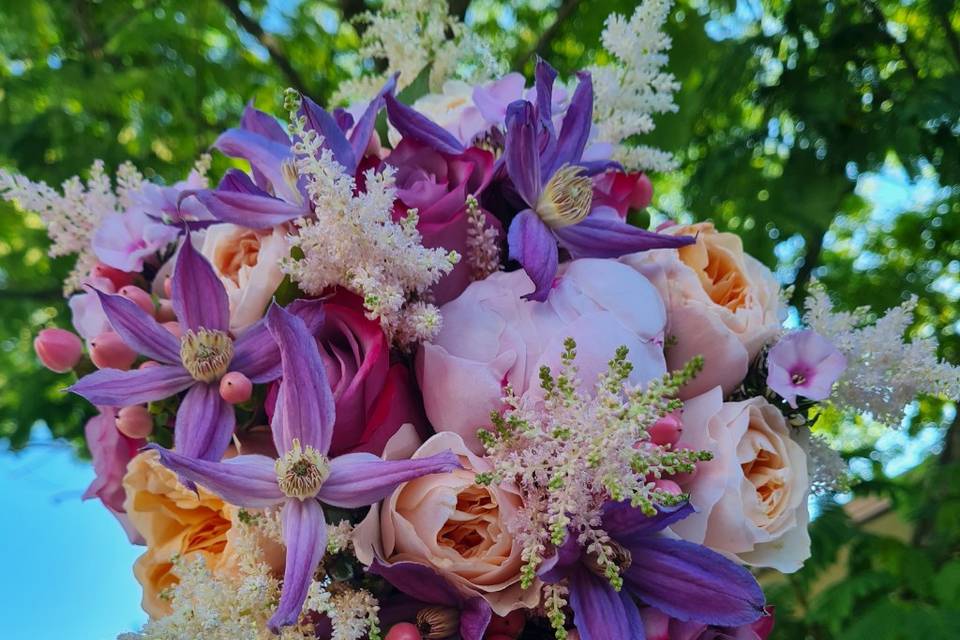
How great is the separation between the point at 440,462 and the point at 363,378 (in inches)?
4.1

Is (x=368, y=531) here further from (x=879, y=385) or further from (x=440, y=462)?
(x=879, y=385)

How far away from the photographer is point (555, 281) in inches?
31.0

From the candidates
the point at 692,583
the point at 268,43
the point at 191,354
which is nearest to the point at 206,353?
the point at 191,354

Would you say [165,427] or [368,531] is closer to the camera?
[368,531]

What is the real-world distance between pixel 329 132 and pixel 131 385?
29 cm

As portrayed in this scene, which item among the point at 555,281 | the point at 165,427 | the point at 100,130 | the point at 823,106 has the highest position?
the point at 100,130

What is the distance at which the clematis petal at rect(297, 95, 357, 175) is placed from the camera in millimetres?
782

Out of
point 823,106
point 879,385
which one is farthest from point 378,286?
point 823,106

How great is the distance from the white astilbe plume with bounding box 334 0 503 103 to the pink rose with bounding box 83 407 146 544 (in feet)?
1.62

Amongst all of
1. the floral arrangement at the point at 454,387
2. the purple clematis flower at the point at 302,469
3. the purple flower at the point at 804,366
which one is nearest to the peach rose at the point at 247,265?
the floral arrangement at the point at 454,387

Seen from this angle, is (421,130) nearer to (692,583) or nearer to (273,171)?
(273,171)

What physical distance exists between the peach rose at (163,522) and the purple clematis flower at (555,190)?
40 centimetres

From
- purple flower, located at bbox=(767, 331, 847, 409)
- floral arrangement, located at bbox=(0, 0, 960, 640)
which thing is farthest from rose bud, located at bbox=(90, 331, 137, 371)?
purple flower, located at bbox=(767, 331, 847, 409)

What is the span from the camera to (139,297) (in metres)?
0.86
